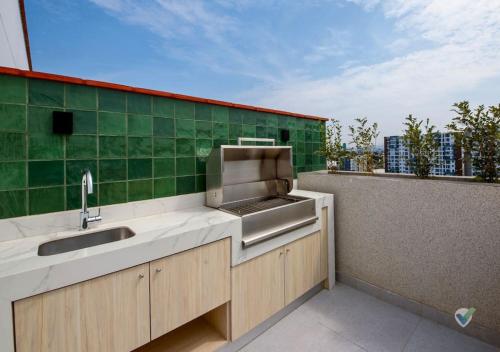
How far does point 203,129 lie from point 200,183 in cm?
46

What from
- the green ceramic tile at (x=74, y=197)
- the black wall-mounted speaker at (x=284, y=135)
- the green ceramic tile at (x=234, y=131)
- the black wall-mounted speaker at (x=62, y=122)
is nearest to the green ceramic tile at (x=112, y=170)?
the green ceramic tile at (x=74, y=197)

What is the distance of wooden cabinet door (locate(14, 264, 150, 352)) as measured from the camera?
873 millimetres

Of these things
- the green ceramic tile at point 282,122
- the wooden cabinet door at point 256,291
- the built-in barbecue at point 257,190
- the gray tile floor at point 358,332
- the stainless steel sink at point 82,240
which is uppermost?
the green ceramic tile at point 282,122

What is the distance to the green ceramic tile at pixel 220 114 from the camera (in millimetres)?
2029

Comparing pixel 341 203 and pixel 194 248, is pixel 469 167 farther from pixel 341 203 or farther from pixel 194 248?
pixel 194 248

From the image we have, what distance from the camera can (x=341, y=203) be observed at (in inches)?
91.7

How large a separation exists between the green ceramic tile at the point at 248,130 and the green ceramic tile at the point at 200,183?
2.03ft

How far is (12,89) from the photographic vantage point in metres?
1.21

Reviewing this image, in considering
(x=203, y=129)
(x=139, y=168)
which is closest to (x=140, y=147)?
(x=139, y=168)

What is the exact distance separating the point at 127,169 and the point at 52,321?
3.00 ft

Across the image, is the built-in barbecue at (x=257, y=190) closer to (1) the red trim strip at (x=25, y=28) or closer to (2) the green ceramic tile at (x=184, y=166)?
(2) the green ceramic tile at (x=184, y=166)

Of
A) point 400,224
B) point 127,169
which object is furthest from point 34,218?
point 400,224

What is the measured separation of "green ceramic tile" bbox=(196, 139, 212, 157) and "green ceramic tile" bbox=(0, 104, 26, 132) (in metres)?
1.04

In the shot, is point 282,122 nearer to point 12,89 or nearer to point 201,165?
point 201,165
